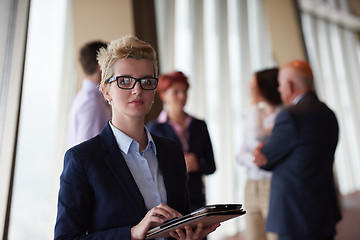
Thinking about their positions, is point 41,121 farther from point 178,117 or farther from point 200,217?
point 200,217

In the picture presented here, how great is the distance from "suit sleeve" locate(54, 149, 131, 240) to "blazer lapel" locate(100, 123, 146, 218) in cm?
6

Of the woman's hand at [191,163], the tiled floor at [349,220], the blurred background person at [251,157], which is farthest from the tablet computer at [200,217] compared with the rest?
the tiled floor at [349,220]

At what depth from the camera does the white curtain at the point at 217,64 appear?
3978 mm

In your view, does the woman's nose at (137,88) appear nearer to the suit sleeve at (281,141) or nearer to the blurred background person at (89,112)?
the blurred background person at (89,112)

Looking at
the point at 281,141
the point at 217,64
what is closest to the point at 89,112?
the point at 281,141

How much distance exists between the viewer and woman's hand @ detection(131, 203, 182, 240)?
2.85 ft

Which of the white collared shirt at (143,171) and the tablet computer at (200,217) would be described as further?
the white collared shirt at (143,171)

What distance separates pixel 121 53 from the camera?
3.03 feet

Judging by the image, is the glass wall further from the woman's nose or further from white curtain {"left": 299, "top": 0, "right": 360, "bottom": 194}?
white curtain {"left": 299, "top": 0, "right": 360, "bottom": 194}

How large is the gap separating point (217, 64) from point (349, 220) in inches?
121

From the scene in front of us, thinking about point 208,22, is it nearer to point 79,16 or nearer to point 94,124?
point 79,16

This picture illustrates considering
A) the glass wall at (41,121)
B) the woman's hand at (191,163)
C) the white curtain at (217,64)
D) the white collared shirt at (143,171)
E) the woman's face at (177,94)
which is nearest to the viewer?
the white collared shirt at (143,171)

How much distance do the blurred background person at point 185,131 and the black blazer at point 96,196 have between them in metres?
1.12

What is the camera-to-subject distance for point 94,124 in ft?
4.18
